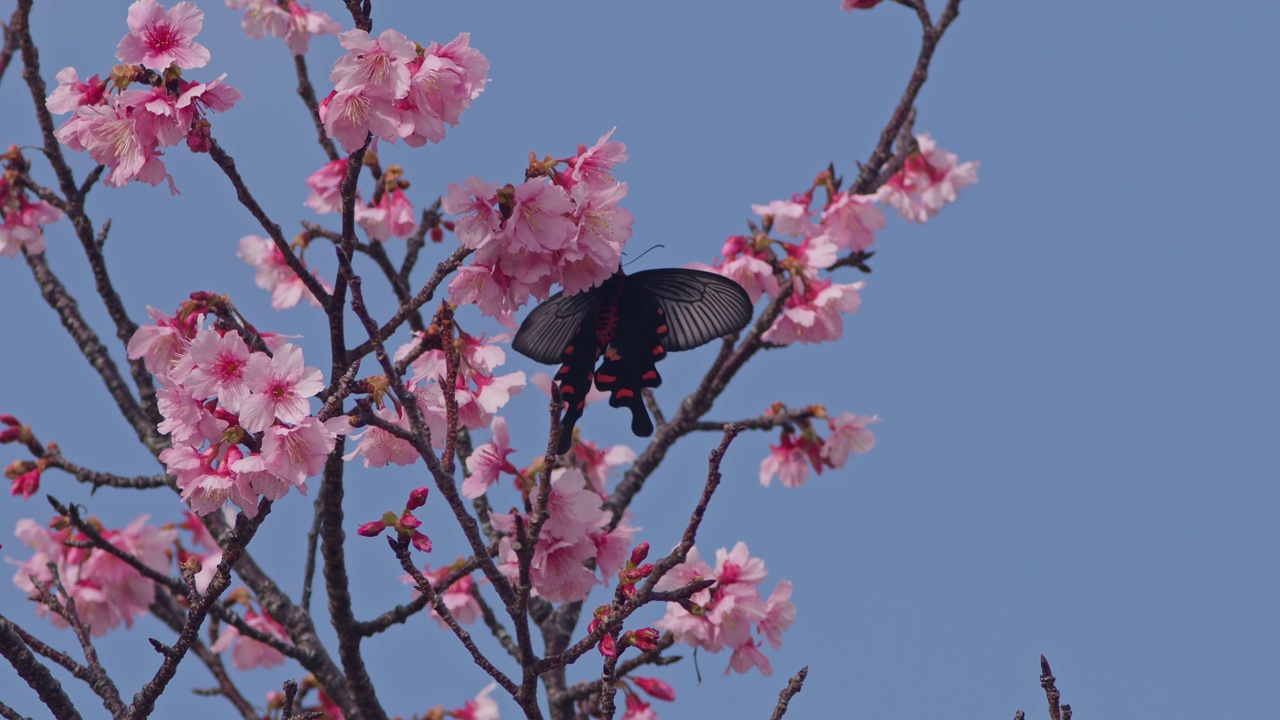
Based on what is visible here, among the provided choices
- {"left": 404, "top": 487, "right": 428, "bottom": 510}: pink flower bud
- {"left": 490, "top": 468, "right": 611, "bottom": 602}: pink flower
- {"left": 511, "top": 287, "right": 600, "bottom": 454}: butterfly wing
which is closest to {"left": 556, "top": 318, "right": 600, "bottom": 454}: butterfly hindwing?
{"left": 511, "top": 287, "right": 600, "bottom": 454}: butterfly wing

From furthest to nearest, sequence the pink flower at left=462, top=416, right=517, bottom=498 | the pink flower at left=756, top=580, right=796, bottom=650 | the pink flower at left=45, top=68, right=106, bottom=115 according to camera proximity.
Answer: the pink flower at left=756, top=580, right=796, bottom=650 < the pink flower at left=462, top=416, right=517, bottom=498 < the pink flower at left=45, top=68, right=106, bottom=115

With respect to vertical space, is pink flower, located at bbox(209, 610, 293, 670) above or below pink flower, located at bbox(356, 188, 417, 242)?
below

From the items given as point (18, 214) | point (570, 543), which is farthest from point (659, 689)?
point (18, 214)

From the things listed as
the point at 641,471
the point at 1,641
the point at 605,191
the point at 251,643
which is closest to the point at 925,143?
the point at 641,471

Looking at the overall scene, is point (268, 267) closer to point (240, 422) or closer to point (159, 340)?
point (159, 340)

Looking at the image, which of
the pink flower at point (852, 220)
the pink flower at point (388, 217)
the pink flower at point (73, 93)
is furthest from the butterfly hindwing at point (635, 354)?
the pink flower at point (388, 217)

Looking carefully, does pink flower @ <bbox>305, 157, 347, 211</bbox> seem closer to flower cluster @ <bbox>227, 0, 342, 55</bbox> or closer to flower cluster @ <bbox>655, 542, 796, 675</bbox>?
flower cluster @ <bbox>227, 0, 342, 55</bbox>

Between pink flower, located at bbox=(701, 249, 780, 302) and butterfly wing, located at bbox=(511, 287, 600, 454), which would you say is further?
pink flower, located at bbox=(701, 249, 780, 302)

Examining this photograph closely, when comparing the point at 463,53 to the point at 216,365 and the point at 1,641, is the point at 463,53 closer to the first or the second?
the point at 216,365
